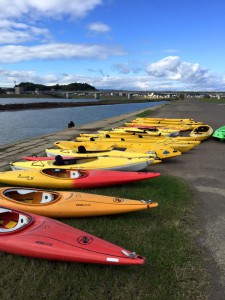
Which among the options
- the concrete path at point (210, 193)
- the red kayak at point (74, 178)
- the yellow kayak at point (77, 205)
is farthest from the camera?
the red kayak at point (74, 178)

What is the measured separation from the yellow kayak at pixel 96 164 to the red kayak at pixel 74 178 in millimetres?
584

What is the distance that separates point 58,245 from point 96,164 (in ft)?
14.3

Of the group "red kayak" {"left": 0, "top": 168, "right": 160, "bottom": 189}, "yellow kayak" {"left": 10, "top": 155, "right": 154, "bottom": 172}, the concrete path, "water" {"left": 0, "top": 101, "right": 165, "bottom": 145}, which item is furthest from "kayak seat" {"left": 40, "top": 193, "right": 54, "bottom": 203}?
"water" {"left": 0, "top": 101, "right": 165, "bottom": 145}

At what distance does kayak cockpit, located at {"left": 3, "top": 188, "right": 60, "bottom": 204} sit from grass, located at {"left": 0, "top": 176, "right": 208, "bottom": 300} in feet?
2.43

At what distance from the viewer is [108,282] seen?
12.9 feet

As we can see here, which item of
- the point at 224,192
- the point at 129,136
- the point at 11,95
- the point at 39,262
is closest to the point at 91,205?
the point at 39,262

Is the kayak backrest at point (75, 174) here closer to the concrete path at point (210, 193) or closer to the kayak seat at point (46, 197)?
the kayak seat at point (46, 197)

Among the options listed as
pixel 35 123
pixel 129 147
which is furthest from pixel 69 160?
pixel 35 123

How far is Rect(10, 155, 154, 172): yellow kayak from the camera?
27.3 feet

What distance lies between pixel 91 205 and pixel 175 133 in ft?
38.1

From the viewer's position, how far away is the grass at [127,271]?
377cm

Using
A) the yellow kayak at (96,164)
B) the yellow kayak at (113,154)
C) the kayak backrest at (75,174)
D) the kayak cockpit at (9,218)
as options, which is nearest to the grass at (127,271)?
the kayak cockpit at (9,218)

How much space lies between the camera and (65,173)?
786 cm

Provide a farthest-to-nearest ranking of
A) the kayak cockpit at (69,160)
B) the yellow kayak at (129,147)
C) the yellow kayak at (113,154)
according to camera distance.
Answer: the yellow kayak at (129,147)
the yellow kayak at (113,154)
the kayak cockpit at (69,160)
